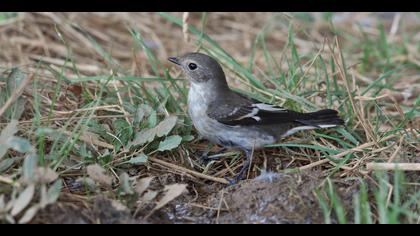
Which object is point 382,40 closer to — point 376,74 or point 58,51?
point 376,74

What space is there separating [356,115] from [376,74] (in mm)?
2317

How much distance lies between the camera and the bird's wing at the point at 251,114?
5008mm

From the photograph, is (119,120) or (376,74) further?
(376,74)

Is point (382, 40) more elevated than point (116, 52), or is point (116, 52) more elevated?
point (382, 40)

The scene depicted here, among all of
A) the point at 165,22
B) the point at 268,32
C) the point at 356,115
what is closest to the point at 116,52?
the point at 165,22

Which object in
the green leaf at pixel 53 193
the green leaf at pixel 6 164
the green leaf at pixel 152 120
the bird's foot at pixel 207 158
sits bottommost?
the bird's foot at pixel 207 158

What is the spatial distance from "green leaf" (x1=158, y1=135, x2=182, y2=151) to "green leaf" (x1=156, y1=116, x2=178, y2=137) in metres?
0.06

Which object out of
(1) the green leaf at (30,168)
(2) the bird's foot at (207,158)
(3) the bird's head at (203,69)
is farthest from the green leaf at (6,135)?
(3) the bird's head at (203,69)

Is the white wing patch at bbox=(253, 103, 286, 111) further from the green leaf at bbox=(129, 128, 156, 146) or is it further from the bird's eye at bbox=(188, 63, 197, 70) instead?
the green leaf at bbox=(129, 128, 156, 146)

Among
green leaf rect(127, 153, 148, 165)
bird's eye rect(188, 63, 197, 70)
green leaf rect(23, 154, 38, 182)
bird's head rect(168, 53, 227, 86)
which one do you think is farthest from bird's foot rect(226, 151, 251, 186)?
green leaf rect(23, 154, 38, 182)

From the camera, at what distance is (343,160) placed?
4457 millimetres

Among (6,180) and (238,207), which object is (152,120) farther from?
(6,180)

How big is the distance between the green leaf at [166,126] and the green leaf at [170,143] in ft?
0.18

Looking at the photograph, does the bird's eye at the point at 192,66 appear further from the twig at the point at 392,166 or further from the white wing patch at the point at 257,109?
the twig at the point at 392,166
